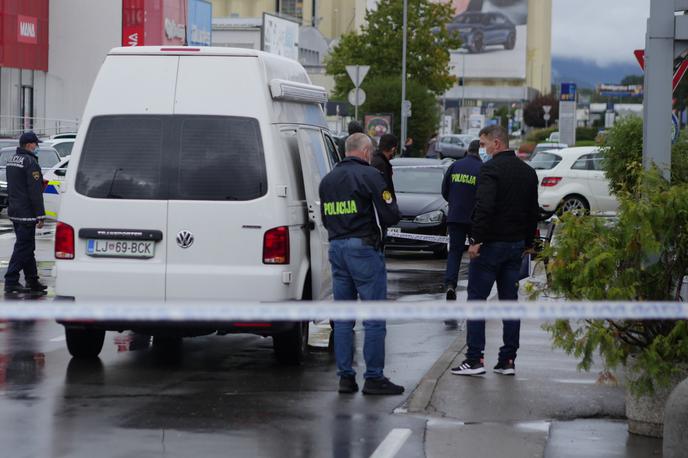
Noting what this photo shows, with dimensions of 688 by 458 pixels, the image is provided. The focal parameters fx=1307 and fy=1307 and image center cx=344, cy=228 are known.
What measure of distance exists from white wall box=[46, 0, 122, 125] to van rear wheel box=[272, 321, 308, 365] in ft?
172

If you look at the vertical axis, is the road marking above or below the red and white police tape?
below

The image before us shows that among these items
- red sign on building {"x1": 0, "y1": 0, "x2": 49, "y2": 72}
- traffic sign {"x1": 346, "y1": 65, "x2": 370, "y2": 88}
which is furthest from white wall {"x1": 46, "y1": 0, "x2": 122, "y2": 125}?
traffic sign {"x1": 346, "y1": 65, "x2": 370, "y2": 88}

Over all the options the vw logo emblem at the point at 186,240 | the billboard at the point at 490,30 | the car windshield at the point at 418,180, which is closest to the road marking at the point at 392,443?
the vw logo emblem at the point at 186,240

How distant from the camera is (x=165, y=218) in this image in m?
9.45

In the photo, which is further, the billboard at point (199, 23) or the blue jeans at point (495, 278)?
the billboard at point (199, 23)

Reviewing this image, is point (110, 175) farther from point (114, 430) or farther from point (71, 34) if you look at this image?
point (71, 34)

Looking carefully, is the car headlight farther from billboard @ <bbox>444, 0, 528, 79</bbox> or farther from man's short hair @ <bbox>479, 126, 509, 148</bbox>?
billboard @ <bbox>444, 0, 528, 79</bbox>

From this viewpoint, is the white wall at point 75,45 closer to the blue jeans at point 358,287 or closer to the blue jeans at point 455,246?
the blue jeans at point 455,246

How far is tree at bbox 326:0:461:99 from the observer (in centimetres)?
5428

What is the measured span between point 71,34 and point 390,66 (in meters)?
16.4

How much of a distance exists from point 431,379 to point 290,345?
4.16 feet

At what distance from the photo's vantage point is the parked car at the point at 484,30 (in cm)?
14762

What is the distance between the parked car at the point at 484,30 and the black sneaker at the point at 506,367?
13999 cm

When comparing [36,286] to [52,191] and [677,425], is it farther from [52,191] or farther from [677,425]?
[677,425]
